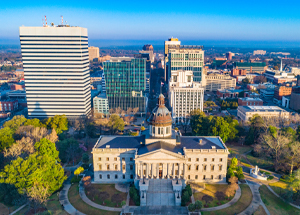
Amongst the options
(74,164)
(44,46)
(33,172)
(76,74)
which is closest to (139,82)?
(76,74)

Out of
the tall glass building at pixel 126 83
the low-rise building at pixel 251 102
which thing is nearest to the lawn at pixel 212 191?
the tall glass building at pixel 126 83

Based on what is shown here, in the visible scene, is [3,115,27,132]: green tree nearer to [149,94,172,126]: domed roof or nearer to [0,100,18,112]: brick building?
[0,100,18,112]: brick building

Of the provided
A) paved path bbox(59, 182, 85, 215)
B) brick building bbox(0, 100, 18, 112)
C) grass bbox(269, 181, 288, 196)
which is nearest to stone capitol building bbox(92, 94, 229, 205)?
paved path bbox(59, 182, 85, 215)

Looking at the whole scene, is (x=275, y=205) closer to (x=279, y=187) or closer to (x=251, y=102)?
(x=279, y=187)

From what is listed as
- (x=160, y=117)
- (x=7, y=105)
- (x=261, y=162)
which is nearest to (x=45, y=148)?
(x=160, y=117)

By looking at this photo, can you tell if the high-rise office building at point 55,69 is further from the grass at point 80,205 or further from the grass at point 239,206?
the grass at point 239,206
